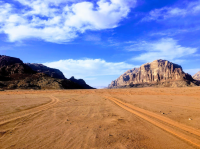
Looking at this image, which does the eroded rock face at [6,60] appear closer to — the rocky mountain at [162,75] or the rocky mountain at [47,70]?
the rocky mountain at [47,70]

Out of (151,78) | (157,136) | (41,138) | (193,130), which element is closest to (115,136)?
(157,136)

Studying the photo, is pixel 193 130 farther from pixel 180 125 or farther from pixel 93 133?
pixel 93 133

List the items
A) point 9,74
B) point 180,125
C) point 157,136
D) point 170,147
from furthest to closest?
1. point 9,74
2. point 180,125
3. point 157,136
4. point 170,147

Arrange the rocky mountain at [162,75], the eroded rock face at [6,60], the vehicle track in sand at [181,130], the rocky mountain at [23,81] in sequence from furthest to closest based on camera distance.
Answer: the rocky mountain at [162,75], the eroded rock face at [6,60], the rocky mountain at [23,81], the vehicle track in sand at [181,130]

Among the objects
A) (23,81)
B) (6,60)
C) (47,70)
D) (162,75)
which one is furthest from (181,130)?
(162,75)

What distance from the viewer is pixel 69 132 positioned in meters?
4.57

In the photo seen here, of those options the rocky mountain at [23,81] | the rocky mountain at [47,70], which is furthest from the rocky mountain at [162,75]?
the rocky mountain at [23,81]

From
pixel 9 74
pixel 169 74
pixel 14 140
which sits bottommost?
pixel 14 140

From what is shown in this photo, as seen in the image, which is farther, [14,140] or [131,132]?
[131,132]

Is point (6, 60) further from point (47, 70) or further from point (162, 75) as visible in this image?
point (162, 75)

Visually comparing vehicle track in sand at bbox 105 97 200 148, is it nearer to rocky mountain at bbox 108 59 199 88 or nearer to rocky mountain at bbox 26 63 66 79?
rocky mountain at bbox 26 63 66 79

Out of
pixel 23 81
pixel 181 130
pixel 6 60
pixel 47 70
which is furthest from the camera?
pixel 47 70

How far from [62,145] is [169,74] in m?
169

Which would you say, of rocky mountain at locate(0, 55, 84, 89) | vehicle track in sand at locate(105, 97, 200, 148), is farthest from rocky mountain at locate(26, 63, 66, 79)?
vehicle track in sand at locate(105, 97, 200, 148)
